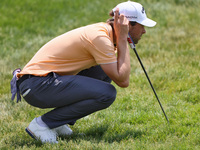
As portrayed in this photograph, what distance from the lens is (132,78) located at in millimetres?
7141

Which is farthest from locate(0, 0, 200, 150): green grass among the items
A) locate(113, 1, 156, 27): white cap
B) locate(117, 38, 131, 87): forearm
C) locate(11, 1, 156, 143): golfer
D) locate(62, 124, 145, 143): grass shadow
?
locate(113, 1, 156, 27): white cap

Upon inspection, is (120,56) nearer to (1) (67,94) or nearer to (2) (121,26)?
(2) (121,26)

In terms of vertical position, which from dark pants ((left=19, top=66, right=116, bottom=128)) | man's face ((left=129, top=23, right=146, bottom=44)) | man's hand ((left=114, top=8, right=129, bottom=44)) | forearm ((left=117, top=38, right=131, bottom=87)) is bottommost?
dark pants ((left=19, top=66, right=116, bottom=128))

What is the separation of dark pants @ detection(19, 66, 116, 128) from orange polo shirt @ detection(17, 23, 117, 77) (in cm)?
11

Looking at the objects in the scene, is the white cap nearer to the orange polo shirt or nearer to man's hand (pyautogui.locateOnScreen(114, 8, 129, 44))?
man's hand (pyautogui.locateOnScreen(114, 8, 129, 44))

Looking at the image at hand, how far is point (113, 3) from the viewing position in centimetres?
1161

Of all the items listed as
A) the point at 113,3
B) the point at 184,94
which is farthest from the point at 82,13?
the point at 184,94

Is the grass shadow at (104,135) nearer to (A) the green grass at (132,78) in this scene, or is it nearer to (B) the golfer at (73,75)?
(A) the green grass at (132,78)

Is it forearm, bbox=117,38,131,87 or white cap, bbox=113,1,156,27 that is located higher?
white cap, bbox=113,1,156,27

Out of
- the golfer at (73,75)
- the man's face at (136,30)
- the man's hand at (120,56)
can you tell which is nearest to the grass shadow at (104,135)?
the golfer at (73,75)

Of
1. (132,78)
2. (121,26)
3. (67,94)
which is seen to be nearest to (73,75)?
(67,94)

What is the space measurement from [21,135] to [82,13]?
6.70 m

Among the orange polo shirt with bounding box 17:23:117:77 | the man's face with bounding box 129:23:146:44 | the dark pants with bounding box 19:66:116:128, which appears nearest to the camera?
the orange polo shirt with bounding box 17:23:117:77

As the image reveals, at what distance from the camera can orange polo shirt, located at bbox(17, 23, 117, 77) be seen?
4285mm
